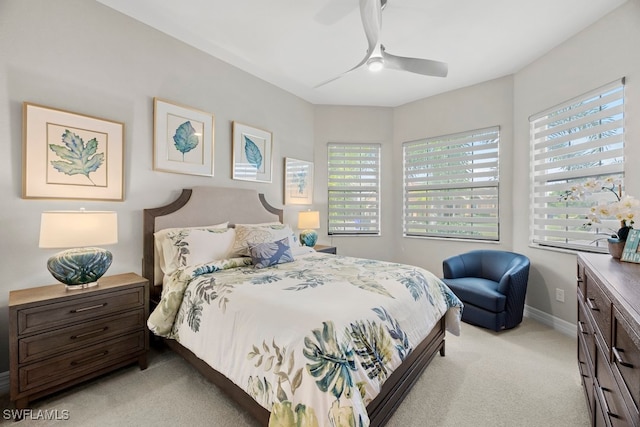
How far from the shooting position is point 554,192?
2963mm

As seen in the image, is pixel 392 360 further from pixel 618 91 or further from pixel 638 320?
pixel 618 91

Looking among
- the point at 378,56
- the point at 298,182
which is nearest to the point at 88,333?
the point at 298,182

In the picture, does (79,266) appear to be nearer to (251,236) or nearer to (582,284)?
(251,236)

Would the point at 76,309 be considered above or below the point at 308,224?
below

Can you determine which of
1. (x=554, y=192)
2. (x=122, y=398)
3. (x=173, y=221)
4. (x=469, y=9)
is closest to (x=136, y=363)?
(x=122, y=398)

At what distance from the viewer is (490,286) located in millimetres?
2961

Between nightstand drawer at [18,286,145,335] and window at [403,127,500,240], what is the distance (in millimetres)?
3759

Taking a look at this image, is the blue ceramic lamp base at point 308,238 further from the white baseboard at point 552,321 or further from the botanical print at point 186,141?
the white baseboard at point 552,321

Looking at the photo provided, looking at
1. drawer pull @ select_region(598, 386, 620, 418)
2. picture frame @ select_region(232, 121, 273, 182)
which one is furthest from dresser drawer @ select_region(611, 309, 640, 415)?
picture frame @ select_region(232, 121, 273, 182)

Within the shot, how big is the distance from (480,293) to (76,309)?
3475 mm

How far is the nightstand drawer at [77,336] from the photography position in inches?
64.9

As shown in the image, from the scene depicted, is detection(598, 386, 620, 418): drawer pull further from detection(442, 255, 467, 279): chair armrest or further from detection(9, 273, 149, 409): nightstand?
detection(9, 273, 149, 409): nightstand

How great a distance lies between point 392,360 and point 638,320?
102 cm

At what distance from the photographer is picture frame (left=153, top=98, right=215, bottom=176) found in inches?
104
